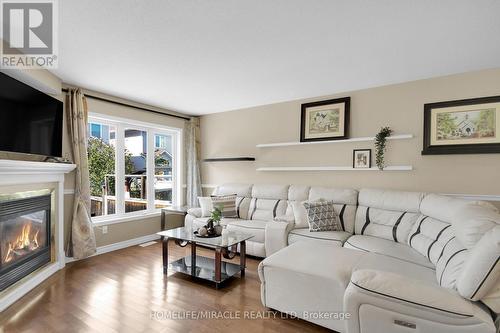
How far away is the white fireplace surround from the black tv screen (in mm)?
191

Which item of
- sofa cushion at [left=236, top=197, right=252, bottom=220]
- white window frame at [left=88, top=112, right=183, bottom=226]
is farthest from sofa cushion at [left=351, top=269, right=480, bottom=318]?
white window frame at [left=88, top=112, right=183, bottom=226]

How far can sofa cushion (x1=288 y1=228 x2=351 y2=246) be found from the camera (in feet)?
9.36

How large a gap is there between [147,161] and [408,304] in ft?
13.8

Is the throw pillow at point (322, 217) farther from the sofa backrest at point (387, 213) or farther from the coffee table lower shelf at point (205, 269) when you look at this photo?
the coffee table lower shelf at point (205, 269)

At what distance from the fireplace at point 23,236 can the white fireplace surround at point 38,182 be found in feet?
0.25

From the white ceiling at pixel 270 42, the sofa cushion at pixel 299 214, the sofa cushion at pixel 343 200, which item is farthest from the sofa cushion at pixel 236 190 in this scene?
the white ceiling at pixel 270 42

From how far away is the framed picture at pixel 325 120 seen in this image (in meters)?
3.67

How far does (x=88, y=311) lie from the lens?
7.07ft

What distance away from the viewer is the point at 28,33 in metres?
2.08

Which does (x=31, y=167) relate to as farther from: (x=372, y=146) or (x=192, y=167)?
(x=372, y=146)

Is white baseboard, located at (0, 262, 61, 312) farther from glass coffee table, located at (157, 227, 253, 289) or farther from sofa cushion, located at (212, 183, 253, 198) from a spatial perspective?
sofa cushion, located at (212, 183, 253, 198)

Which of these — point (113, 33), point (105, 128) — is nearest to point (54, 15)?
point (113, 33)

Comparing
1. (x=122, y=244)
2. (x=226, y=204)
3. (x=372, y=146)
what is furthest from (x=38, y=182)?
(x=372, y=146)

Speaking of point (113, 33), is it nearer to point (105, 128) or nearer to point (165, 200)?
point (105, 128)
